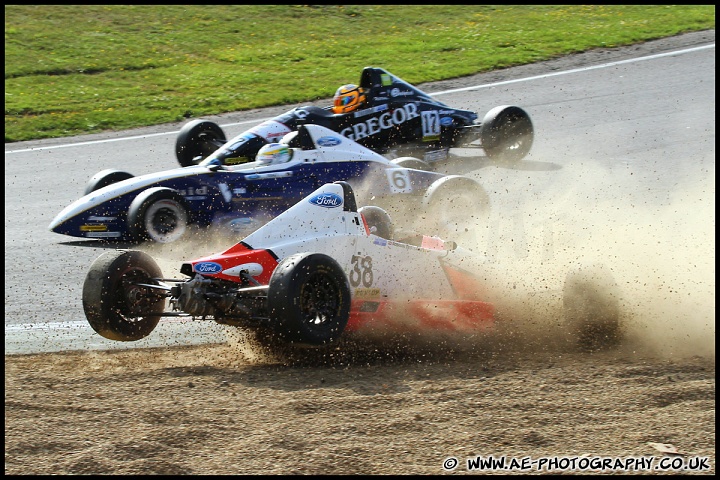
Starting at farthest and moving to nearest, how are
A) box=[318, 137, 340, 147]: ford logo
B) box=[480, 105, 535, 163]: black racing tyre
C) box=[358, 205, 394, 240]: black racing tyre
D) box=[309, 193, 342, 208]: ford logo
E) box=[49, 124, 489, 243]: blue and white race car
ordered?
1. box=[480, 105, 535, 163]: black racing tyre
2. box=[318, 137, 340, 147]: ford logo
3. box=[49, 124, 489, 243]: blue and white race car
4. box=[358, 205, 394, 240]: black racing tyre
5. box=[309, 193, 342, 208]: ford logo

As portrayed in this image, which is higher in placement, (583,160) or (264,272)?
(583,160)

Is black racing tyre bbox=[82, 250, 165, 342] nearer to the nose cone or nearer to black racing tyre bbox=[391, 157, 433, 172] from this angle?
the nose cone

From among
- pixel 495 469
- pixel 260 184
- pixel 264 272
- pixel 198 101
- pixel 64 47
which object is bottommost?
pixel 495 469

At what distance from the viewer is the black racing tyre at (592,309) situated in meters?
8.67

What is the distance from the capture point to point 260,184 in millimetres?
12648

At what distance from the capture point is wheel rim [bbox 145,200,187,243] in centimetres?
1212

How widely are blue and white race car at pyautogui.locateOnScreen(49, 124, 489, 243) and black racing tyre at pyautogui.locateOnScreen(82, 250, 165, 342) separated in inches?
157

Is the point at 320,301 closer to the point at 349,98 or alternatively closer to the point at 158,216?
the point at 158,216

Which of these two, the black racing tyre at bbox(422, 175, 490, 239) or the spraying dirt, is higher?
the black racing tyre at bbox(422, 175, 490, 239)

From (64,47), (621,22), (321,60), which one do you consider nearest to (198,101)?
(321,60)

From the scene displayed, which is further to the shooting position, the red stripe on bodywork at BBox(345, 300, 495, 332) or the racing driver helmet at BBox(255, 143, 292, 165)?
the racing driver helmet at BBox(255, 143, 292, 165)

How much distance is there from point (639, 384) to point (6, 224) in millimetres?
9627

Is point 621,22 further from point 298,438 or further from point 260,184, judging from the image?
point 298,438

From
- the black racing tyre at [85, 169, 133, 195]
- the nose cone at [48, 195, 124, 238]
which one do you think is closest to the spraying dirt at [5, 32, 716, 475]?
the nose cone at [48, 195, 124, 238]
